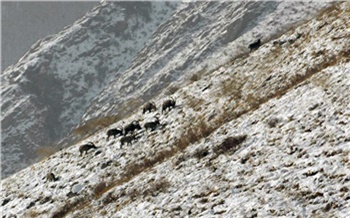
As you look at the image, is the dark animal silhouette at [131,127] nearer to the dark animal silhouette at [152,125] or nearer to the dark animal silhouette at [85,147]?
the dark animal silhouette at [152,125]

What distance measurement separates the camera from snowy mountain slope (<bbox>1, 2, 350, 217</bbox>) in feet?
44.0

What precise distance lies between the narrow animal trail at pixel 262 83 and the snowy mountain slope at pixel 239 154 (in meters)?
0.08

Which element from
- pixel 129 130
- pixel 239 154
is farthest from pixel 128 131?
pixel 239 154

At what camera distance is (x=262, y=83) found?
2300cm

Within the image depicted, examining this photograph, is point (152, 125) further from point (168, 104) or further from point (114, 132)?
point (114, 132)

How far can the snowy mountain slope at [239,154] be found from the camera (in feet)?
44.0

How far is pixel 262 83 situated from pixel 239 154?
7505 millimetres

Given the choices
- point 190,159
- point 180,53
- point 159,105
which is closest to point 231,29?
point 180,53

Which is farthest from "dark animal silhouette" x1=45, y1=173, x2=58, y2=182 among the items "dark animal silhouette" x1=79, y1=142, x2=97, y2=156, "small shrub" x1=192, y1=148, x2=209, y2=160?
"small shrub" x1=192, y1=148, x2=209, y2=160

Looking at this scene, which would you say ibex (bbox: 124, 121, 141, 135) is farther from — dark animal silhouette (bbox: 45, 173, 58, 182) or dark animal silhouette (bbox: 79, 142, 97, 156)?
dark animal silhouette (bbox: 45, 173, 58, 182)

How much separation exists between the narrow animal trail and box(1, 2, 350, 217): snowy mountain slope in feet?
0.26

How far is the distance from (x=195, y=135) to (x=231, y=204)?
7.14 m

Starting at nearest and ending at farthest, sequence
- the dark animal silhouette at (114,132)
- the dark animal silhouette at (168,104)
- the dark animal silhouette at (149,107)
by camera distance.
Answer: the dark animal silhouette at (114,132), the dark animal silhouette at (168,104), the dark animal silhouette at (149,107)

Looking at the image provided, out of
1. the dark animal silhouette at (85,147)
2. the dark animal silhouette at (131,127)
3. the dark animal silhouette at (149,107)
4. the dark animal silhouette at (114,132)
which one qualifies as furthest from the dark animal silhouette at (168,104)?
the dark animal silhouette at (85,147)
